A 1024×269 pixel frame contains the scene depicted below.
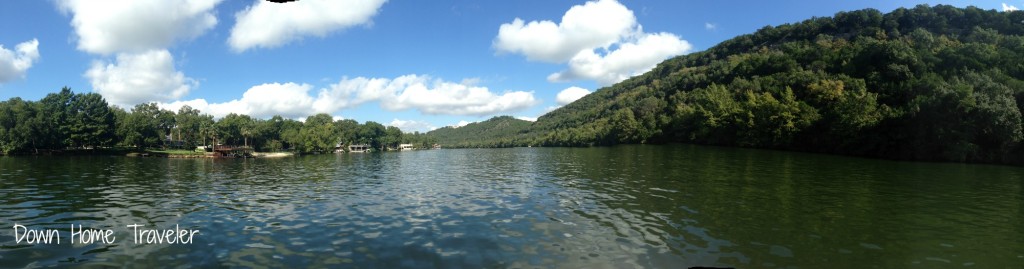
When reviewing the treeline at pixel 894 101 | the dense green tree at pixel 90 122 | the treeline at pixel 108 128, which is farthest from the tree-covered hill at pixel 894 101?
the dense green tree at pixel 90 122

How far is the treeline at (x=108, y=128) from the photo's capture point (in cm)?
13200

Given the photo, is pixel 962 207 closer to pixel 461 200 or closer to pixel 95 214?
pixel 461 200

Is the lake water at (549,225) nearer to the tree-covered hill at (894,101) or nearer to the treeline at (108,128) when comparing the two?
the tree-covered hill at (894,101)

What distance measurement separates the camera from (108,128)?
14662 centimetres

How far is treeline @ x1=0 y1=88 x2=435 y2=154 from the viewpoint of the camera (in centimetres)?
13200

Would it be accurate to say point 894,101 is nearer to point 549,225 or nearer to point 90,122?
point 549,225

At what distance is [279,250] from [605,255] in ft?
39.4

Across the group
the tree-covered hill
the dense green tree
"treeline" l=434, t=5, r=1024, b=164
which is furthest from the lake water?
the dense green tree

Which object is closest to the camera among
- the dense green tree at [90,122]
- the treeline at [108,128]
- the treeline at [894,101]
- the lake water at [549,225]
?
the lake water at [549,225]

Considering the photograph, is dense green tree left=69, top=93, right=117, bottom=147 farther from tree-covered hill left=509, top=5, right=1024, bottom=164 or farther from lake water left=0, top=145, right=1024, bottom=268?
tree-covered hill left=509, top=5, right=1024, bottom=164

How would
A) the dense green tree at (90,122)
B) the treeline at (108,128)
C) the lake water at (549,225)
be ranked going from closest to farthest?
the lake water at (549,225)
the treeline at (108,128)
the dense green tree at (90,122)

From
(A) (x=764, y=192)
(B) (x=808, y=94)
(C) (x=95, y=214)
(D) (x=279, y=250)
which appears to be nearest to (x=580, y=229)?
(D) (x=279, y=250)

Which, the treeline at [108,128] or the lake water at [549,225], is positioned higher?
the treeline at [108,128]

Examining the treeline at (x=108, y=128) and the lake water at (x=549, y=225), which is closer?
the lake water at (x=549, y=225)
